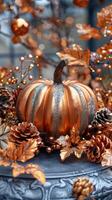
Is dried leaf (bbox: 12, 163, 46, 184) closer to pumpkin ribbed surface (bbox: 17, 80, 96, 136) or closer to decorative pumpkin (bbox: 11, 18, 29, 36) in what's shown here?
pumpkin ribbed surface (bbox: 17, 80, 96, 136)

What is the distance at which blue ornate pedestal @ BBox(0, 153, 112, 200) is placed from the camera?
650 mm

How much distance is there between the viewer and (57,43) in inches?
65.4

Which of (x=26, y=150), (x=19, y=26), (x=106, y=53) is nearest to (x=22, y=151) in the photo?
(x=26, y=150)

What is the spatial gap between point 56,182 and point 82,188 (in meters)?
0.04

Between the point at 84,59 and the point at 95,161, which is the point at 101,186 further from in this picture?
the point at 84,59

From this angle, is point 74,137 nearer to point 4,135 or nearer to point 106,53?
point 4,135

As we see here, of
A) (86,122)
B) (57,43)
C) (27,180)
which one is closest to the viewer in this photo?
(27,180)

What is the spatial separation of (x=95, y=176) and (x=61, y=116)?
0.41 ft

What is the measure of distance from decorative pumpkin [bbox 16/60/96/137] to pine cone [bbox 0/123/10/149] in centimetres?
4

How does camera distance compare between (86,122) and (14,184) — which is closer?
(14,184)

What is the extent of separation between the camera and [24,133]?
0.70 m

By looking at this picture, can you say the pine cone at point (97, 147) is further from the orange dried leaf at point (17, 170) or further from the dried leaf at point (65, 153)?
the orange dried leaf at point (17, 170)

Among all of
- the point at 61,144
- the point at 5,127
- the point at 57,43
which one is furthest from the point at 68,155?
the point at 57,43

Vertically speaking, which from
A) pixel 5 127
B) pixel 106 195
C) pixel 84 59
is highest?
pixel 84 59
